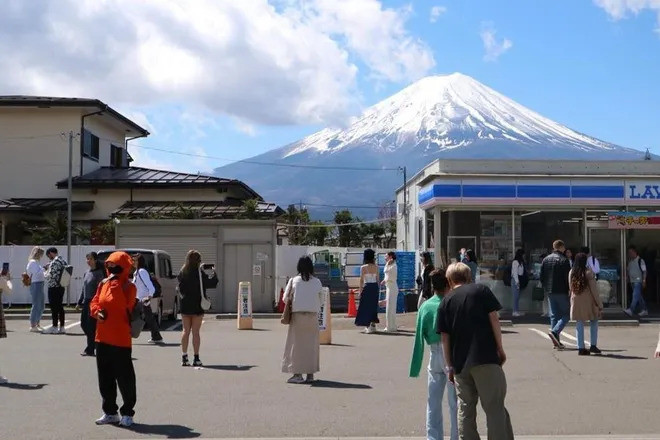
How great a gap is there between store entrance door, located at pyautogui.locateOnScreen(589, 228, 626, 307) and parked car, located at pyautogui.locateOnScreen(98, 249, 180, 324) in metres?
11.0

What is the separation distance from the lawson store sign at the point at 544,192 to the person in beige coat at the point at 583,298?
301 inches

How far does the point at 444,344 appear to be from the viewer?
675cm

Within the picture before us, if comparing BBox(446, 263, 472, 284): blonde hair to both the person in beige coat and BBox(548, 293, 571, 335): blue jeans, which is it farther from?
BBox(548, 293, 571, 335): blue jeans

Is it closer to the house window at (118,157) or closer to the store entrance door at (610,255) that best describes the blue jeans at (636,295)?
the store entrance door at (610,255)

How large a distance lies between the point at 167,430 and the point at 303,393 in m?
2.41

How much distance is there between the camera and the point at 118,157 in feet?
136

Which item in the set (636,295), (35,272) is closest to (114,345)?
(35,272)

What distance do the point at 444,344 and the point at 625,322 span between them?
1379 centimetres

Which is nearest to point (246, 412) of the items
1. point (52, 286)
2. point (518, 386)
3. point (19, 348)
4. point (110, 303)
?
point (110, 303)

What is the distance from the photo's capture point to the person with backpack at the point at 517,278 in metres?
20.5

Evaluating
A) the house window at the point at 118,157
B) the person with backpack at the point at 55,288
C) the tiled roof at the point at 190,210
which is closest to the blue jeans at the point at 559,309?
the person with backpack at the point at 55,288

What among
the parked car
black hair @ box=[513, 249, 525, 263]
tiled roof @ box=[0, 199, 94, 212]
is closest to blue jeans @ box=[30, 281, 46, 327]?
the parked car

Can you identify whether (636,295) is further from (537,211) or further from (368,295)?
(368,295)

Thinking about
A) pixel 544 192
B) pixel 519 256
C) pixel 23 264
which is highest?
pixel 544 192
